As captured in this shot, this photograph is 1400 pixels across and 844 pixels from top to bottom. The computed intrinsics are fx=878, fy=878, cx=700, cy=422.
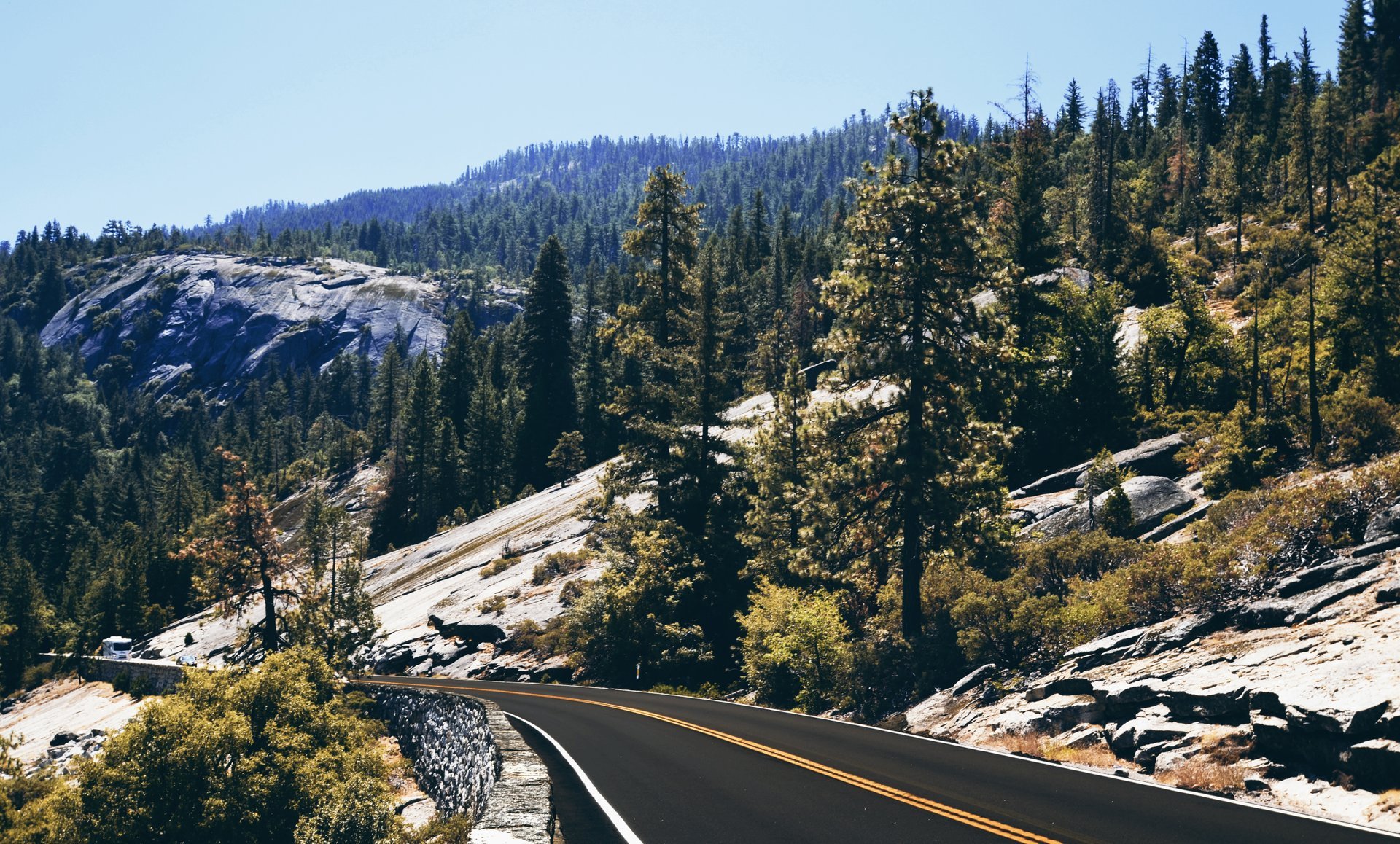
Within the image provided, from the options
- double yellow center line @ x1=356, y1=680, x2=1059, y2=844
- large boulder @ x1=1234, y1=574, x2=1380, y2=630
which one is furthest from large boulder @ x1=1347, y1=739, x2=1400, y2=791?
large boulder @ x1=1234, y1=574, x2=1380, y2=630

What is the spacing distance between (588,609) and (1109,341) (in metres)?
23.9

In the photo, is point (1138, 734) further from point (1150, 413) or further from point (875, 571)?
point (1150, 413)

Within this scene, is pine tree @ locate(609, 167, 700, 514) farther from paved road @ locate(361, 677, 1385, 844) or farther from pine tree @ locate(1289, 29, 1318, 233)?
pine tree @ locate(1289, 29, 1318, 233)

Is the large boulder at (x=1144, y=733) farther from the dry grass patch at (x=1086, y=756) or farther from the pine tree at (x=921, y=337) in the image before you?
the pine tree at (x=921, y=337)

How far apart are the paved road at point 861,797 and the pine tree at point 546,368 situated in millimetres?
60205

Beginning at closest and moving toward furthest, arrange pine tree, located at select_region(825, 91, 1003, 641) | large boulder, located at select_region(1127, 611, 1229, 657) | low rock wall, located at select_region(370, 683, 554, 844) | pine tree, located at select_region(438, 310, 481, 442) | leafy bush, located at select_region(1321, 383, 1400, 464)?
low rock wall, located at select_region(370, 683, 554, 844) < large boulder, located at select_region(1127, 611, 1229, 657) < leafy bush, located at select_region(1321, 383, 1400, 464) < pine tree, located at select_region(825, 91, 1003, 641) < pine tree, located at select_region(438, 310, 481, 442)

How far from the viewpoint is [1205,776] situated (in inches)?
452

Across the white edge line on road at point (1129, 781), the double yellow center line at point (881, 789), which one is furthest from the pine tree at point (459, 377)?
the white edge line on road at point (1129, 781)

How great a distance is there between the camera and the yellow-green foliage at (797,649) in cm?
2320

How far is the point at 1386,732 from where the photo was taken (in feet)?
33.6

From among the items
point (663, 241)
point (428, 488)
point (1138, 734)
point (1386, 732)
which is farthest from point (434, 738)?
point (428, 488)

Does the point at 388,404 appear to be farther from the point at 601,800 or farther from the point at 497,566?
the point at 601,800

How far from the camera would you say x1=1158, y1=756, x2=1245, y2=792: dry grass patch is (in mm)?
11181

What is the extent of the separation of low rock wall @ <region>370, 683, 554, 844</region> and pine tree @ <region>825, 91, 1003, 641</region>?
11.3 metres
